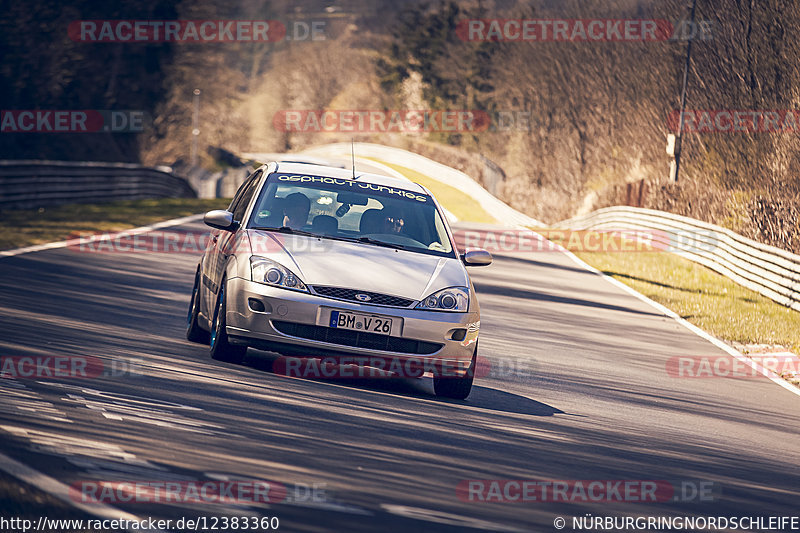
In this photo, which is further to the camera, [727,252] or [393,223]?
[727,252]

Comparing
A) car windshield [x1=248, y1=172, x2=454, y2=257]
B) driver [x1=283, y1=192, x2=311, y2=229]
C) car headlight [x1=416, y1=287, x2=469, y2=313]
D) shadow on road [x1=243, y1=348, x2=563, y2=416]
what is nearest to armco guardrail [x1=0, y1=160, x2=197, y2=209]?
car windshield [x1=248, y1=172, x2=454, y2=257]

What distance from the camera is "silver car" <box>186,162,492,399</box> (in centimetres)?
951

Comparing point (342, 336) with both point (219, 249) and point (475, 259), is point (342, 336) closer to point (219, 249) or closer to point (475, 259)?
point (475, 259)

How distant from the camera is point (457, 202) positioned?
217ft

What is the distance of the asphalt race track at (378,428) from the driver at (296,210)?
4.26ft

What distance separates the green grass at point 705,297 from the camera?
60.2ft

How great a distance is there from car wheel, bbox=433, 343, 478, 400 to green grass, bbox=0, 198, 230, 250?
10.9 metres

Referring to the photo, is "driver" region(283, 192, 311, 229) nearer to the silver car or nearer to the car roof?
the silver car

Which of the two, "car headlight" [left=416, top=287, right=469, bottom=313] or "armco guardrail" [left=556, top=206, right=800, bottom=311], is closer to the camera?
"car headlight" [left=416, top=287, right=469, bottom=313]

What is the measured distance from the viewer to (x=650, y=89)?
196ft

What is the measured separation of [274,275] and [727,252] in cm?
1971

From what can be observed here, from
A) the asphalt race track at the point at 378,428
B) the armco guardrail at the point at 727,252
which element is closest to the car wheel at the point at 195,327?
the asphalt race track at the point at 378,428

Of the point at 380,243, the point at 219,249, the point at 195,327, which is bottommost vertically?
the point at 195,327

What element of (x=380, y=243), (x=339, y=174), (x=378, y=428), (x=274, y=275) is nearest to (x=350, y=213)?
(x=380, y=243)
